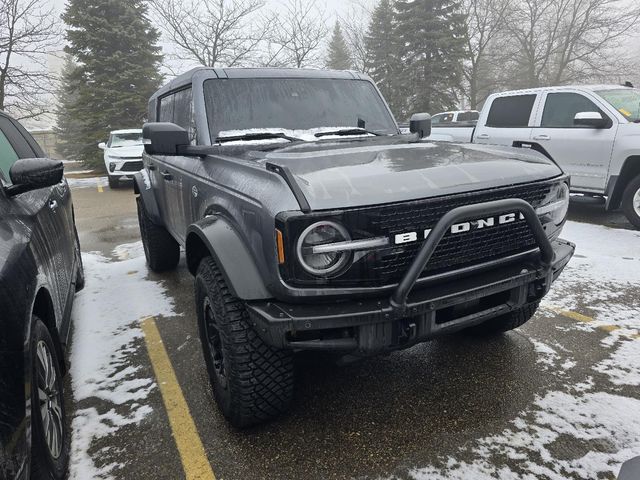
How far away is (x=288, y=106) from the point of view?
3404mm

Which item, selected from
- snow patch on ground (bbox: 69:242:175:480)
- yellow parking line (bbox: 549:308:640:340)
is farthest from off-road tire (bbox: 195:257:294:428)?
yellow parking line (bbox: 549:308:640:340)

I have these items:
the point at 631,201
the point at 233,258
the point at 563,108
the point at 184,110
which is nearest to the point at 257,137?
the point at 184,110

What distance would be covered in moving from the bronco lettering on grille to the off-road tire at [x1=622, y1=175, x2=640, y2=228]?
17.4 feet

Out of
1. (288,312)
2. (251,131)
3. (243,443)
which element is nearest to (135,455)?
(243,443)

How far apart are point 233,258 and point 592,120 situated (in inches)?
250

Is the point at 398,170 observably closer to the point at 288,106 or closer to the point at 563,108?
the point at 288,106

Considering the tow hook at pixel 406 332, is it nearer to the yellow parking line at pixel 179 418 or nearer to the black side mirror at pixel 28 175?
the yellow parking line at pixel 179 418

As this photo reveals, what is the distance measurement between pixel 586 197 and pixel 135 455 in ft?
23.2

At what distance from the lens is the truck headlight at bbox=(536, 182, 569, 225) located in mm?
2506

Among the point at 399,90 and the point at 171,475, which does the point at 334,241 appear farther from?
the point at 399,90

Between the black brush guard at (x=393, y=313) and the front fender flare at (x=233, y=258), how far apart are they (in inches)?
2.9

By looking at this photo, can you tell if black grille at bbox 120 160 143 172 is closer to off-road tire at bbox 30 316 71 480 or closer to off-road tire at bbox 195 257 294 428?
off-road tire at bbox 195 257 294 428

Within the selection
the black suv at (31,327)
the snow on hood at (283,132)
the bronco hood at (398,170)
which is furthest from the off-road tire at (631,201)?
the black suv at (31,327)

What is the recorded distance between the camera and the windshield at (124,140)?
1458 centimetres
